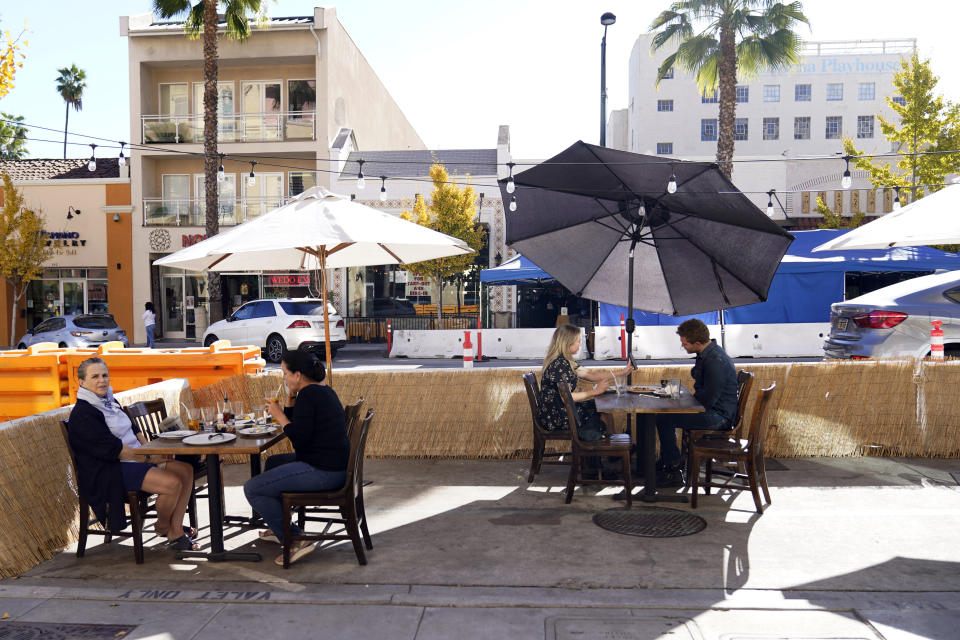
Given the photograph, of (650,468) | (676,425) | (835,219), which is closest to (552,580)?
(650,468)

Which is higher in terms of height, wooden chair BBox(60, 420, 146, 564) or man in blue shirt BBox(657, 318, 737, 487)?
man in blue shirt BBox(657, 318, 737, 487)

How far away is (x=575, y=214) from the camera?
7094mm

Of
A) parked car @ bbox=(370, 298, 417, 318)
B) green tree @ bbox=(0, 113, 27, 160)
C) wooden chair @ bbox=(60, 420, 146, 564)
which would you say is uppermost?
green tree @ bbox=(0, 113, 27, 160)

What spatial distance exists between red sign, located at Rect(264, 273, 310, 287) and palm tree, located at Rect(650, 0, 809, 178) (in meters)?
14.7

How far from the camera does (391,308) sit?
25.9 meters

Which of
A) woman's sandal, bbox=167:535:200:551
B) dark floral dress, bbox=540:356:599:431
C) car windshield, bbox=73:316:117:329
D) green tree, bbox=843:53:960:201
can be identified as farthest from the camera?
green tree, bbox=843:53:960:201

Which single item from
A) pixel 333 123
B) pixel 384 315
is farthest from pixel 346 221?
pixel 333 123

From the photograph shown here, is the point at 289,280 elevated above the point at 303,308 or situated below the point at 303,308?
above

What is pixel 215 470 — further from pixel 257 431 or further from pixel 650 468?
pixel 650 468

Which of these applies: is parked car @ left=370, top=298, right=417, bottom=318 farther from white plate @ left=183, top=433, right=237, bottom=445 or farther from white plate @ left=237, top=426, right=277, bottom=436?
white plate @ left=183, top=433, right=237, bottom=445

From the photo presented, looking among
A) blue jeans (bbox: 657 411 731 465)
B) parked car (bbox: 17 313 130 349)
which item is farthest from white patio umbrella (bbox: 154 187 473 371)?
parked car (bbox: 17 313 130 349)

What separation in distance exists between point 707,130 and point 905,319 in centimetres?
4113

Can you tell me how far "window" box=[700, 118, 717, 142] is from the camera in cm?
4725

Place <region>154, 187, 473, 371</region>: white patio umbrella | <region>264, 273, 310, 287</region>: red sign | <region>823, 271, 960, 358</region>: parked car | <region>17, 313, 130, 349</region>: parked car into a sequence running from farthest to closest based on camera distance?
<region>264, 273, 310, 287</region>: red sign, <region>17, 313, 130, 349</region>: parked car, <region>823, 271, 960, 358</region>: parked car, <region>154, 187, 473, 371</region>: white patio umbrella
